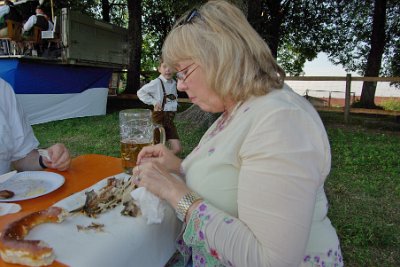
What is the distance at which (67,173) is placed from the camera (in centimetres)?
154

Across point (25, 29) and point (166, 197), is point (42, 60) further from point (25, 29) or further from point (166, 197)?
point (166, 197)

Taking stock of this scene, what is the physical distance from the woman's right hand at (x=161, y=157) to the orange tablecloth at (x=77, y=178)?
0.24 metres

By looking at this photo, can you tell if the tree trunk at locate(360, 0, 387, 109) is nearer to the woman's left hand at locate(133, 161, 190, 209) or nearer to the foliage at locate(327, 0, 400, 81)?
the foliage at locate(327, 0, 400, 81)

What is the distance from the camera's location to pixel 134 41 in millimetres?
11500

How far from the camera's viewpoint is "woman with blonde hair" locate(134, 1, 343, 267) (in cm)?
84

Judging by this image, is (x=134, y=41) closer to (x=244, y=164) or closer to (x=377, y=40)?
(x=377, y=40)

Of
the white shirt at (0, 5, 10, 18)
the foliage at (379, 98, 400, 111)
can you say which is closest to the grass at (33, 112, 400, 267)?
the white shirt at (0, 5, 10, 18)

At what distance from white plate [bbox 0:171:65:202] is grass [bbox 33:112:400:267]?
2.06 metres

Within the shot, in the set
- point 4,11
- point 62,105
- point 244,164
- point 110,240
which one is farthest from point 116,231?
point 4,11

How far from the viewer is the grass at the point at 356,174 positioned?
8.64 feet

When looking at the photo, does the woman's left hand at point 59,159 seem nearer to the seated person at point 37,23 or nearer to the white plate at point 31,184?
the white plate at point 31,184

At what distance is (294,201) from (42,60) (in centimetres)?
809

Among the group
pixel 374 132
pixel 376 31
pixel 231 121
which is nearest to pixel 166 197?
pixel 231 121

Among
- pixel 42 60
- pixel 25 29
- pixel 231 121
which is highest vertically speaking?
pixel 25 29
